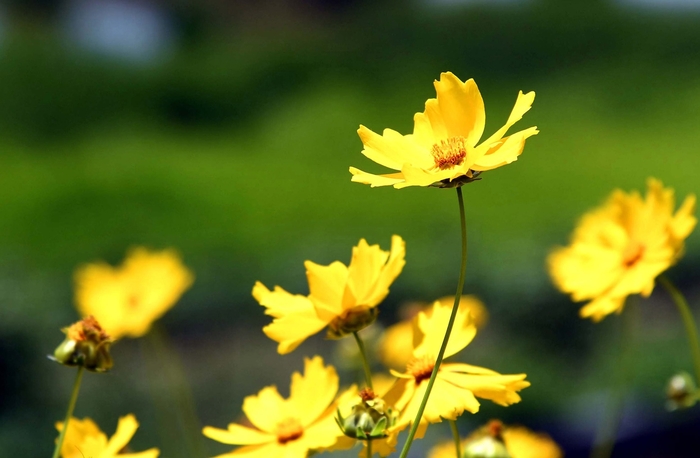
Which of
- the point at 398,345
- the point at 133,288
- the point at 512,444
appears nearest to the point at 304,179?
the point at 133,288

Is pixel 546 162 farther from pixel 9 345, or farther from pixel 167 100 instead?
A: pixel 9 345

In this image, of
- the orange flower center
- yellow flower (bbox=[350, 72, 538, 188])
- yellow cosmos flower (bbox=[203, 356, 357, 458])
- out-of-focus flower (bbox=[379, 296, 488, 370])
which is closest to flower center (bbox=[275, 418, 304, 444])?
yellow cosmos flower (bbox=[203, 356, 357, 458])

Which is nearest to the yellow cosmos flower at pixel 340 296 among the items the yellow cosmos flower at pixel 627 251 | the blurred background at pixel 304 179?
the yellow cosmos flower at pixel 627 251

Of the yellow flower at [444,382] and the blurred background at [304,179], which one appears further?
the blurred background at [304,179]

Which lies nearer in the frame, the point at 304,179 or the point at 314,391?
the point at 314,391

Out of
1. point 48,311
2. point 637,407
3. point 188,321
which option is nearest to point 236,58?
point 188,321

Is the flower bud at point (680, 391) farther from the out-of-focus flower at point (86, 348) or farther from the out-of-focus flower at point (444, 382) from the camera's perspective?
the out-of-focus flower at point (86, 348)

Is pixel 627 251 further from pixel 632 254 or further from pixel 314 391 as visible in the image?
pixel 314 391
